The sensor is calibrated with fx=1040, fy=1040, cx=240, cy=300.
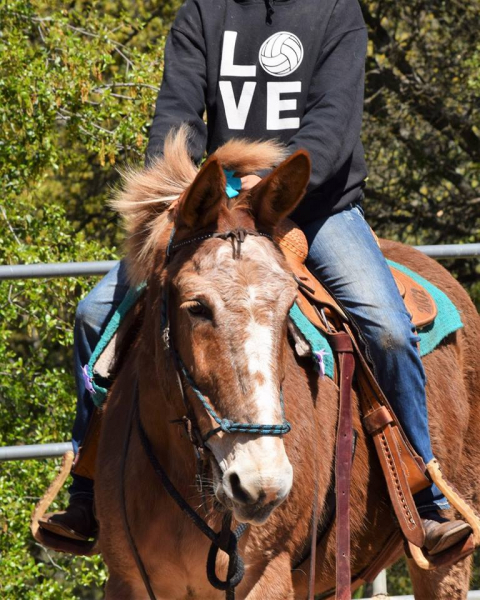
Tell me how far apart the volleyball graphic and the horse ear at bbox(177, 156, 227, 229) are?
3.83 ft

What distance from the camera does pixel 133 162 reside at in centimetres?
823

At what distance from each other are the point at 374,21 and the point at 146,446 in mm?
9038

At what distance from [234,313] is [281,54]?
5.38ft

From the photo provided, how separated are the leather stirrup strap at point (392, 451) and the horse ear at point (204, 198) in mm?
886

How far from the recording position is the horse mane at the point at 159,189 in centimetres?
329

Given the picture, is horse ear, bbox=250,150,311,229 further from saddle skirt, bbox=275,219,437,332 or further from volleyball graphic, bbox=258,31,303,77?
volleyball graphic, bbox=258,31,303,77

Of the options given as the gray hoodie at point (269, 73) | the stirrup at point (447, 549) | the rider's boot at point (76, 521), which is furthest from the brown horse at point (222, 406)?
the gray hoodie at point (269, 73)

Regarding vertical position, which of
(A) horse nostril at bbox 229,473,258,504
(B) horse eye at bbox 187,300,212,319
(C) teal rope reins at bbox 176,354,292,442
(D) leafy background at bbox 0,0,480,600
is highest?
(B) horse eye at bbox 187,300,212,319

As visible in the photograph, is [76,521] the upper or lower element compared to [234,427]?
lower

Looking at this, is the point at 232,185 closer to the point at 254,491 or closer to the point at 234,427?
the point at 234,427

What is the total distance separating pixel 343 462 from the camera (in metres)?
3.55

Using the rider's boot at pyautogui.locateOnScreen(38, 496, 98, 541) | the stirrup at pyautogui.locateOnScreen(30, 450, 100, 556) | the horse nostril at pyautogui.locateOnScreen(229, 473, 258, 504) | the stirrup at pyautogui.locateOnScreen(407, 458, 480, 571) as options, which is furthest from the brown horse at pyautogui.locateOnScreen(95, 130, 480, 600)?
the stirrup at pyautogui.locateOnScreen(30, 450, 100, 556)

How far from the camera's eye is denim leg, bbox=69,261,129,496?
3.90 meters

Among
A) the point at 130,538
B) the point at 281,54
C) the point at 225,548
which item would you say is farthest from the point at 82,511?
the point at 281,54
